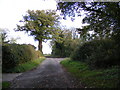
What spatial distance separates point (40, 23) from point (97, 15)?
2609 cm

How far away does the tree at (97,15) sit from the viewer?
731 cm

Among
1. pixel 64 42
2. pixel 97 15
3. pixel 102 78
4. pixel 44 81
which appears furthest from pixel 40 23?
pixel 102 78

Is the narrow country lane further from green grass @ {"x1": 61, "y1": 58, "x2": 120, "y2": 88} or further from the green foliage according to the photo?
the green foliage

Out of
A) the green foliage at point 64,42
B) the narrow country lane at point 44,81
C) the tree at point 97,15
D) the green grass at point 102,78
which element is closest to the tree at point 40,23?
the green foliage at point 64,42

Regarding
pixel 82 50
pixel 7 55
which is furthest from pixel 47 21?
pixel 7 55

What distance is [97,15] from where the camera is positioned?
849 cm

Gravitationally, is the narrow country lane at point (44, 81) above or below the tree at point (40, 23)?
below

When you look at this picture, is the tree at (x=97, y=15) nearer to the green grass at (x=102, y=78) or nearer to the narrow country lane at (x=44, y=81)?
the green grass at (x=102, y=78)

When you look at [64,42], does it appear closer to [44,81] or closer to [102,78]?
[44,81]

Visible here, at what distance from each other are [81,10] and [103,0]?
1.72 meters

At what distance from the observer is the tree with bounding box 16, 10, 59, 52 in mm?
32344

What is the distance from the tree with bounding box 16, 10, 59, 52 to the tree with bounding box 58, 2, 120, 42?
78.3ft

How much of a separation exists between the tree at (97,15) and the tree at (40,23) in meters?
23.9

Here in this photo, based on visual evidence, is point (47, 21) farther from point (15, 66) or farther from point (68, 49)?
point (15, 66)
